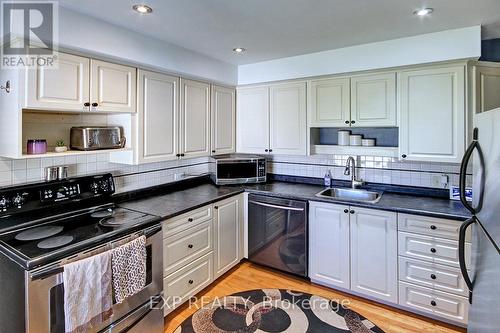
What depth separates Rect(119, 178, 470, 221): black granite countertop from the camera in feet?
7.84

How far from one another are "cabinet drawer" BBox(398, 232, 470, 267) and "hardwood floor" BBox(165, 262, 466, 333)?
0.52 meters

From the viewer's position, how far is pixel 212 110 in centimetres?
336

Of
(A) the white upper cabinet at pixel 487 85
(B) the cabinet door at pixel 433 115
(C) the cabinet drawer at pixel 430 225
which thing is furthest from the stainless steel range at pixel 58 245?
(A) the white upper cabinet at pixel 487 85

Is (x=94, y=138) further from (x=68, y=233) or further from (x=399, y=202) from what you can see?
(x=399, y=202)

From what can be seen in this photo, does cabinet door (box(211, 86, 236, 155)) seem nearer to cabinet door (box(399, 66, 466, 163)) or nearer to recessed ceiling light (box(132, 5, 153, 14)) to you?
recessed ceiling light (box(132, 5, 153, 14))

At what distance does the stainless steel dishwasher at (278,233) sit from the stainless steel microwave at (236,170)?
12.7 inches

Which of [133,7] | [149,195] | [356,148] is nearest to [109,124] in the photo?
[149,195]

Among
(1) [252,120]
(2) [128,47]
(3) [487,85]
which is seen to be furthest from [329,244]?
(2) [128,47]

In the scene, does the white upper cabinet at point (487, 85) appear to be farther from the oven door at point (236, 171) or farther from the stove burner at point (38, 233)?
the stove burner at point (38, 233)

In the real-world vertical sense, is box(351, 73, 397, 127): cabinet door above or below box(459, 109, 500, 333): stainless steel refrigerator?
above

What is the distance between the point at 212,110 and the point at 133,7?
1.50 m

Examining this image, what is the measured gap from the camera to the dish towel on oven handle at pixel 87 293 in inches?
64.2

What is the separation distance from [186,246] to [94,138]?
45.4 inches

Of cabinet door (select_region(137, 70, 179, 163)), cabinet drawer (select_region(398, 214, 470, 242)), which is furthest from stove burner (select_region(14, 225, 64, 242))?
cabinet drawer (select_region(398, 214, 470, 242))
